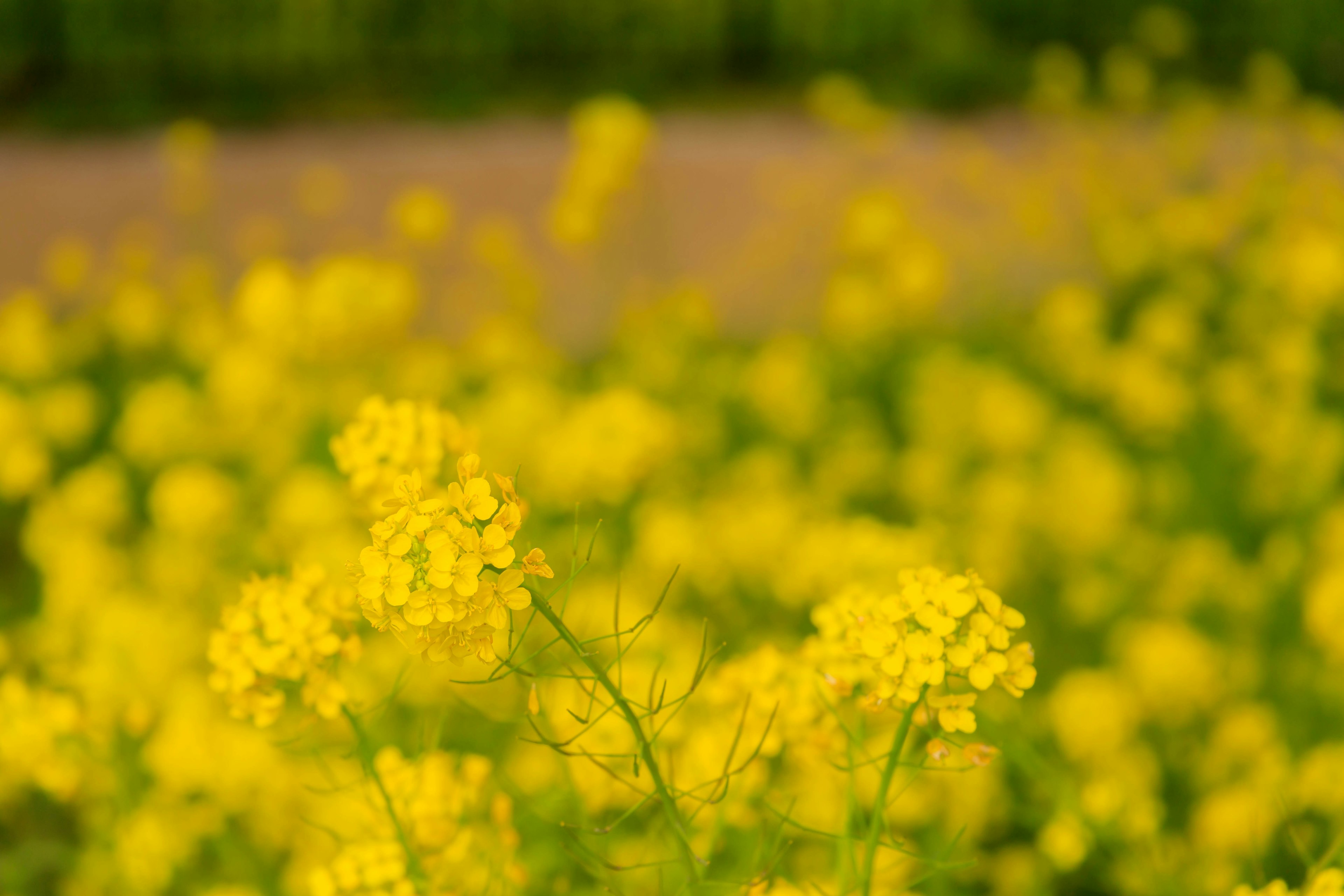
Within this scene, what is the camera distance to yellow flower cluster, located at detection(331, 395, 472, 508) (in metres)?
1.20

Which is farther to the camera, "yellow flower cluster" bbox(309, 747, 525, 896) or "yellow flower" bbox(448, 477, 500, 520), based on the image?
"yellow flower cluster" bbox(309, 747, 525, 896)

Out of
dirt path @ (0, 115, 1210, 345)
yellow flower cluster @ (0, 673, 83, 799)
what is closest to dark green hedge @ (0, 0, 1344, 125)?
dirt path @ (0, 115, 1210, 345)

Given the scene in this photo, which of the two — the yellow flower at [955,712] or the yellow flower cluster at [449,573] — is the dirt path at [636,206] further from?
the yellow flower cluster at [449,573]

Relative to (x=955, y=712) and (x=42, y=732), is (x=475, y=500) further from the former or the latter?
(x=42, y=732)

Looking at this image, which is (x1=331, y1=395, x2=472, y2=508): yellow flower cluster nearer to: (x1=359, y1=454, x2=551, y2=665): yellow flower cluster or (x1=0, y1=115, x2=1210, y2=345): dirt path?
(x1=359, y1=454, x2=551, y2=665): yellow flower cluster

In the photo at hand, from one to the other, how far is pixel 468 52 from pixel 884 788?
3.99 m

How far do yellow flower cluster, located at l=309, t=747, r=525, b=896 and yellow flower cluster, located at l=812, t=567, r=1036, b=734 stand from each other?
1.29 ft

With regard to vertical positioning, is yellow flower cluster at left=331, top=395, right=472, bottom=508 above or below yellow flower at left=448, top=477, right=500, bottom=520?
below

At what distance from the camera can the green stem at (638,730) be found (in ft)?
2.42

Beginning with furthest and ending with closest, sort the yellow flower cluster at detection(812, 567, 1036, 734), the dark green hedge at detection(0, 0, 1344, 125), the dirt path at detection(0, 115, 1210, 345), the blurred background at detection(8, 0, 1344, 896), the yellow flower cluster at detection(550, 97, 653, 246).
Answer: the dark green hedge at detection(0, 0, 1344, 125), the dirt path at detection(0, 115, 1210, 345), the yellow flower cluster at detection(550, 97, 653, 246), the blurred background at detection(8, 0, 1344, 896), the yellow flower cluster at detection(812, 567, 1036, 734)

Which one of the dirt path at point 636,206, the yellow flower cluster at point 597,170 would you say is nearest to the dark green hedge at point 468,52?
the dirt path at point 636,206

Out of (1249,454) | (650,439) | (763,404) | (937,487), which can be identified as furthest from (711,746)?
(1249,454)

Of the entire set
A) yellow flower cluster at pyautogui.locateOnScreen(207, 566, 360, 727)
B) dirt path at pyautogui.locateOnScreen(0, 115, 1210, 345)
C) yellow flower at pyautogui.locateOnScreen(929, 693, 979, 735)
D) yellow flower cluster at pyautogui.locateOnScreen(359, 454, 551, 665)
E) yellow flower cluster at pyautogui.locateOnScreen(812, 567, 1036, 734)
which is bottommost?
dirt path at pyautogui.locateOnScreen(0, 115, 1210, 345)

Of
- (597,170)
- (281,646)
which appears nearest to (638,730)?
(281,646)
